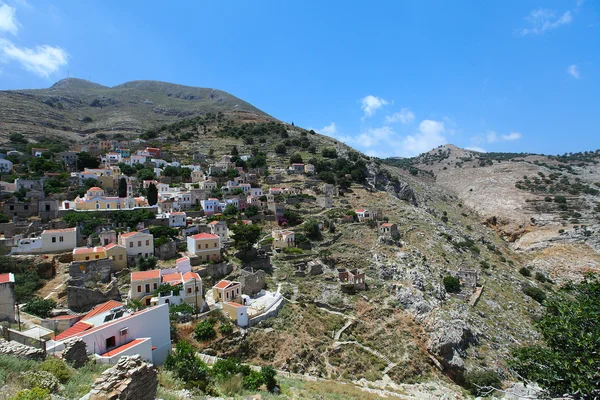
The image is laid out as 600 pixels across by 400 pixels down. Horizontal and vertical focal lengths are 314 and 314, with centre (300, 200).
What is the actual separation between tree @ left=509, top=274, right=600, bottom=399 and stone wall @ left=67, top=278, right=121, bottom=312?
83.5ft

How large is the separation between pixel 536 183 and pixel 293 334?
93367mm

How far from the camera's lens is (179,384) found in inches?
430

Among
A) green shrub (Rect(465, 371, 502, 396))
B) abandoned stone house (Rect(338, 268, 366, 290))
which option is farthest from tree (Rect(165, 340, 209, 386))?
green shrub (Rect(465, 371, 502, 396))

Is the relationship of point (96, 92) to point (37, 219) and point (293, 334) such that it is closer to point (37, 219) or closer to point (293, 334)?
point (37, 219)

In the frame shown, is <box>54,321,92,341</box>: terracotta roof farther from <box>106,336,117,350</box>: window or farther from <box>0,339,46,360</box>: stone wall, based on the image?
<box>0,339,46,360</box>: stone wall

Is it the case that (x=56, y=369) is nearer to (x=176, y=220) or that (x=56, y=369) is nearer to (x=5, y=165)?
(x=176, y=220)

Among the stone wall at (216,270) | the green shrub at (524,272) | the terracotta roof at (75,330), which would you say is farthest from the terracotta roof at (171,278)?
the green shrub at (524,272)

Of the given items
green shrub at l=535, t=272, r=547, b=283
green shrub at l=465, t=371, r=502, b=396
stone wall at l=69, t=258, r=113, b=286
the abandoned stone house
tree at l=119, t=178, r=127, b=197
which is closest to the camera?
green shrub at l=465, t=371, r=502, b=396

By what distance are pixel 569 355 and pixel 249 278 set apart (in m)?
21.8

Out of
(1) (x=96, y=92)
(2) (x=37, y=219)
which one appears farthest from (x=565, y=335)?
(1) (x=96, y=92)

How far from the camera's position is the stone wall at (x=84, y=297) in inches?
867

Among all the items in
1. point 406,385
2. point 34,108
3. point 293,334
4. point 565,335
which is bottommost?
point 406,385

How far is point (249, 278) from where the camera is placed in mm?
27750

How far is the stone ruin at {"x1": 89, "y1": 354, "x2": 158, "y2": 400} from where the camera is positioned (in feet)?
22.7
